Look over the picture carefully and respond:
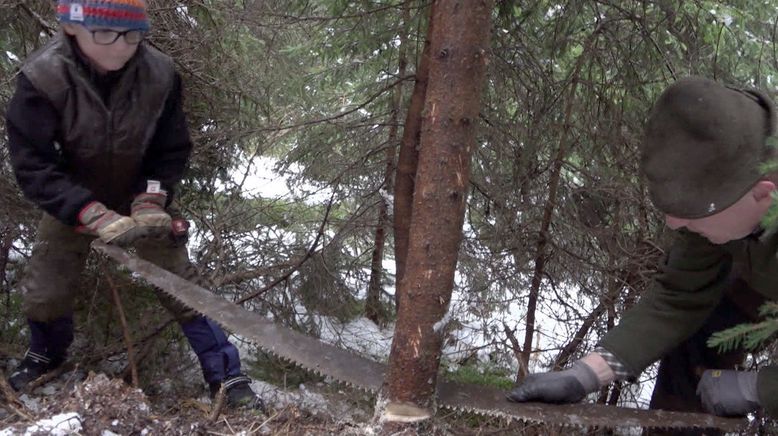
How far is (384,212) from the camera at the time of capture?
5.22 m

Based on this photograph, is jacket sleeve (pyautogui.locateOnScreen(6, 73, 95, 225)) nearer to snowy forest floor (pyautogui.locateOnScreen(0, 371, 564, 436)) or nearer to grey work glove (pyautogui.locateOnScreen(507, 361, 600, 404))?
snowy forest floor (pyautogui.locateOnScreen(0, 371, 564, 436))

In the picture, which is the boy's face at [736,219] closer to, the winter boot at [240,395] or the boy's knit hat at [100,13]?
the winter boot at [240,395]

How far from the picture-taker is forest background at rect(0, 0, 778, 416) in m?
4.21

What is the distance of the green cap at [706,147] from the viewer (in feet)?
8.23

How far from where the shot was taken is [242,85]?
5.00m

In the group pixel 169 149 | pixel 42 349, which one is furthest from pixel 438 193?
pixel 42 349

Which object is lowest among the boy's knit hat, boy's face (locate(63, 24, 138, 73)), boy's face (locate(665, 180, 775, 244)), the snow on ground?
the snow on ground

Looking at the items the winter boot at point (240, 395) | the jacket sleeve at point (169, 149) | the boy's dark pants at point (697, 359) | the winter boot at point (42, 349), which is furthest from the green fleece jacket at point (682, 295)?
the winter boot at point (42, 349)

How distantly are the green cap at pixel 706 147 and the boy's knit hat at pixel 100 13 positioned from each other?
240cm

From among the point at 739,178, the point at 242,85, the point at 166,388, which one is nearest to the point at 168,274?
the point at 166,388

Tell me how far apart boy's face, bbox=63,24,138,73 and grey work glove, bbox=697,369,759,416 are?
3004 mm

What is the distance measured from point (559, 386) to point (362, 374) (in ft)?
2.88

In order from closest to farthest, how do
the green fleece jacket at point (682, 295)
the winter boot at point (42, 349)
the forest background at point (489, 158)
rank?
1. the green fleece jacket at point (682, 295)
2. the winter boot at point (42, 349)
3. the forest background at point (489, 158)

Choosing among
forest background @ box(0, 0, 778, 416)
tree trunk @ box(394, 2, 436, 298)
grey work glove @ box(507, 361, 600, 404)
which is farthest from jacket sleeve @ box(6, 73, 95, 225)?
grey work glove @ box(507, 361, 600, 404)
